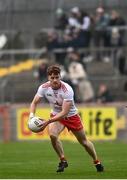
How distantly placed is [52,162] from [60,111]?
346 centimetres

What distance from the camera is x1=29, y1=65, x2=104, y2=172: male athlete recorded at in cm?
1506

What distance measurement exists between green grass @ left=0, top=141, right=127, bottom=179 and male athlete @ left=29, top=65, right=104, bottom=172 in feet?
1.76

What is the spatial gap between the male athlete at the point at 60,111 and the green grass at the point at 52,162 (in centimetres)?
54

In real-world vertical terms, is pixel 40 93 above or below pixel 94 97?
below

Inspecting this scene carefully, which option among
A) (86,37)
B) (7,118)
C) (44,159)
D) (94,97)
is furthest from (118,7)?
(44,159)

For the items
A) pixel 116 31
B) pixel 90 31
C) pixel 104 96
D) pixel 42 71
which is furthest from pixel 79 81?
pixel 116 31

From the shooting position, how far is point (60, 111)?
15.4 m

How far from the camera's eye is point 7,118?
28844 millimetres

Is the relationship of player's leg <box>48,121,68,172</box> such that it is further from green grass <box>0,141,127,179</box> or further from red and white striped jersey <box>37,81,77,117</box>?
red and white striped jersey <box>37,81,77,117</box>

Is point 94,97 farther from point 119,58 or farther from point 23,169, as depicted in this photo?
point 23,169

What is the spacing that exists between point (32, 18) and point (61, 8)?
1.30m

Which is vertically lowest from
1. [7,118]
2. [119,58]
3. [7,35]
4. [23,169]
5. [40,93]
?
[23,169]

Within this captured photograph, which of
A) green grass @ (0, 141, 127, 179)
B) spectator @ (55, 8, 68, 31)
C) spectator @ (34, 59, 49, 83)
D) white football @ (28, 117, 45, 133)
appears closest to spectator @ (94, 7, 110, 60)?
spectator @ (55, 8, 68, 31)

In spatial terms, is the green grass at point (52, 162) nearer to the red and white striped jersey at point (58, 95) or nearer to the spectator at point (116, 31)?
the red and white striped jersey at point (58, 95)
